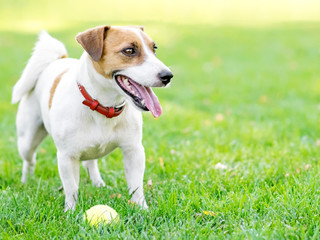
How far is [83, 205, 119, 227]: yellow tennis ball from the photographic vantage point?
310 centimetres

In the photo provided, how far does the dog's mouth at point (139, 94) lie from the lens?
3.19 metres

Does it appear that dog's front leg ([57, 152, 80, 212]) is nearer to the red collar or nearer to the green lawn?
the green lawn

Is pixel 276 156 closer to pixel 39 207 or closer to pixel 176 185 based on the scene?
pixel 176 185

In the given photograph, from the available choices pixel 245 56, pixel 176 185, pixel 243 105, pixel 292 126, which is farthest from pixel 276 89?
pixel 176 185

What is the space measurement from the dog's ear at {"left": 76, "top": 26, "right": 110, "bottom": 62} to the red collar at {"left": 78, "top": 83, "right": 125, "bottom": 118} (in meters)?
0.32

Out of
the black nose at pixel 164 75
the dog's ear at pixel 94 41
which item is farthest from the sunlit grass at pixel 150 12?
the black nose at pixel 164 75

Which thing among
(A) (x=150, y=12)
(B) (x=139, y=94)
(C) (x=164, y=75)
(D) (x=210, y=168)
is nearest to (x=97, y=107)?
(B) (x=139, y=94)

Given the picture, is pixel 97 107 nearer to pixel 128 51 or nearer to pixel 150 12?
pixel 128 51

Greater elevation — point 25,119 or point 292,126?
point 25,119

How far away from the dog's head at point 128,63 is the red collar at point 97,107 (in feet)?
0.72

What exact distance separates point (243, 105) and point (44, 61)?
12.4 feet

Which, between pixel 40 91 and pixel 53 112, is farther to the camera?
pixel 40 91

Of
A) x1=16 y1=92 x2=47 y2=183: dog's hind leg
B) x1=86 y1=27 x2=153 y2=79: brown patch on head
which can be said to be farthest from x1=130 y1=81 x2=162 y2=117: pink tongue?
x1=16 y1=92 x2=47 y2=183: dog's hind leg

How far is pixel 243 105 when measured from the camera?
7.13 m
